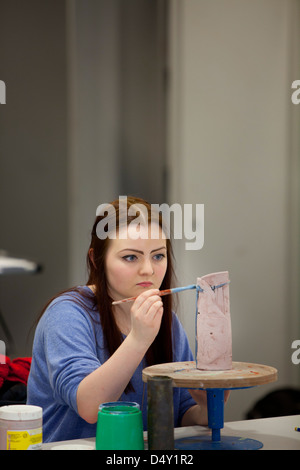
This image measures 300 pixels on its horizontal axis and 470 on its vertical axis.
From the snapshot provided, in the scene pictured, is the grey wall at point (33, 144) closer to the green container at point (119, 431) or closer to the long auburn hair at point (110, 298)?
the long auburn hair at point (110, 298)

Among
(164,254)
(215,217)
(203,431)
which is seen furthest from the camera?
(215,217)

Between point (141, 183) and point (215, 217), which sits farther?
point (141, 183)

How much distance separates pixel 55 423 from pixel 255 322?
2049 millimetres

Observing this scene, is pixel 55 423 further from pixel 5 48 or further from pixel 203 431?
pixel 5 48

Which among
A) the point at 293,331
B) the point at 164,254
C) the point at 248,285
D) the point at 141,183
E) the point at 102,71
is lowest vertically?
the point at 293,331

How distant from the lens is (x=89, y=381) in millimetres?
1120

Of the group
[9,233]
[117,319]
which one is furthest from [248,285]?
[117,319]

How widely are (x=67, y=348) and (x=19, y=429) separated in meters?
0.27

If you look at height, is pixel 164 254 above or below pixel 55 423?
above

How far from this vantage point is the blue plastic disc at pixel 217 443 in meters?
1.12

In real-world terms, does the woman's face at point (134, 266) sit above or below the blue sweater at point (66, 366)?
above

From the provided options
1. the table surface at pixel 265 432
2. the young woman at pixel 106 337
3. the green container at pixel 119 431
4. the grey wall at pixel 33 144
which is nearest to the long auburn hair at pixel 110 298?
the young woman at pixel 106 337

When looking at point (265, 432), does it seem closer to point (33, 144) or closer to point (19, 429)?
point (19, 429)

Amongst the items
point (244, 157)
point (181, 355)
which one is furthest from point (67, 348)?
point (244, 157)
